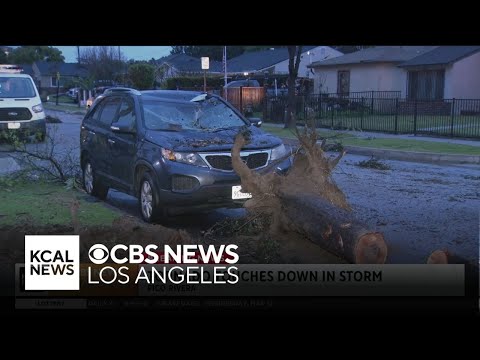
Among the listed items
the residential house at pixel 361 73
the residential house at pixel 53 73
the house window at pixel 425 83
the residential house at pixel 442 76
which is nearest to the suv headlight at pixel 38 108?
the residential house at pixel 53 73

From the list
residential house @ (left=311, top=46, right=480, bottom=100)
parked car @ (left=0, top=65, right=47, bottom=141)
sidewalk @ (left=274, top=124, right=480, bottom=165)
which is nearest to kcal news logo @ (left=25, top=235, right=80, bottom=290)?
parked car @ (left=0, top=65, right=47, bottom=141)

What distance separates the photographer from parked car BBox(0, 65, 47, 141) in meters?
7.67

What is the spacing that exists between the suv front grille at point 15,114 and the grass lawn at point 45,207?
0.81 m

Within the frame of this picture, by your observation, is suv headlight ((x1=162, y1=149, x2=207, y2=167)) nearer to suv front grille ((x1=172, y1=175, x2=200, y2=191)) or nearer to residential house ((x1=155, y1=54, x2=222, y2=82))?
suv front grille ((x1=172, y1=175, x2=200, y2=191))

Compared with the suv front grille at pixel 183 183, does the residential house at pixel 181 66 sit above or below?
above

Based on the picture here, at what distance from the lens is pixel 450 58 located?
45.9 ft

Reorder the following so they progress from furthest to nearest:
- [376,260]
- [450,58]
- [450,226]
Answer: [450,58] < [450,226] < [376,260]

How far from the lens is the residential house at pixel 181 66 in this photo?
718 centimetres

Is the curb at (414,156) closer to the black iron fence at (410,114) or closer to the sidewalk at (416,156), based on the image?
the sidewalk at (416,156)

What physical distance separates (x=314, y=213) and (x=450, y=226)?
1835 mm

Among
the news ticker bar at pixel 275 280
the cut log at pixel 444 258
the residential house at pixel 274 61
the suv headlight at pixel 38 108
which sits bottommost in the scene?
the news ticker bar at pixel 275 280
